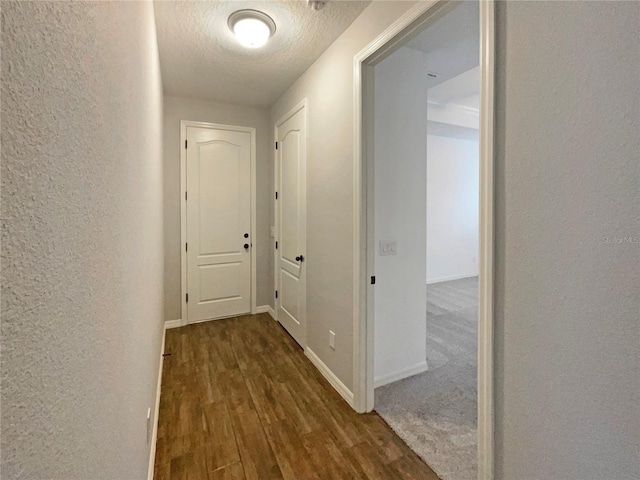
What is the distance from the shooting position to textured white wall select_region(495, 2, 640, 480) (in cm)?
83

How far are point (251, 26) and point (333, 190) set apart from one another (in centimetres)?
121

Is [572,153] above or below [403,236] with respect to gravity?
above

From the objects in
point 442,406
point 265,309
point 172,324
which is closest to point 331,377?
point 442,406

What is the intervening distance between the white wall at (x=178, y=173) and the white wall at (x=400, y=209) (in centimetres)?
189

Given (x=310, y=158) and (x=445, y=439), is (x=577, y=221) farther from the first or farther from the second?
(x=310, y=158)

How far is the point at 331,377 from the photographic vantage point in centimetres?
238

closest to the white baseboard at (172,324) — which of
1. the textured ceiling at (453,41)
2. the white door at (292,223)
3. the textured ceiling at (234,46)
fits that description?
the white door at (292,223)

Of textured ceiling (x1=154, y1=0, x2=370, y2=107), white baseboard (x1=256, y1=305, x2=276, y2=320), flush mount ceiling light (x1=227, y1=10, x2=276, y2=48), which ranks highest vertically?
textured ceiling (x1=154, y1=0, x2=370, y2=107)

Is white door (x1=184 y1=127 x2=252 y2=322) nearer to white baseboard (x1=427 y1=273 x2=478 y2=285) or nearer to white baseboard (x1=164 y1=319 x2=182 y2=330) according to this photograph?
white baseboard (x1=164 y1=319 x2=182 y2=330)

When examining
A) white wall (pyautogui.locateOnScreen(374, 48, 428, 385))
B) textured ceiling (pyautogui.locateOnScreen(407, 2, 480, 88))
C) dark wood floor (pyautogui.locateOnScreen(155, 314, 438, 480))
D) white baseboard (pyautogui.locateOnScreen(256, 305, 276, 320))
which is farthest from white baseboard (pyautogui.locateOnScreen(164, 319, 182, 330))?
textured ceiling (pyautogui.locateOnScreen(407, 2, 480, 88))

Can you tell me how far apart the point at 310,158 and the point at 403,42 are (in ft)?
3.98

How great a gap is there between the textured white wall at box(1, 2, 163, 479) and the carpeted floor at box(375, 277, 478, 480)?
1540mm

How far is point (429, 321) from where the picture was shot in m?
3.76

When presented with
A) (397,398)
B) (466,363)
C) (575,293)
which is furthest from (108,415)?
(466,363)
